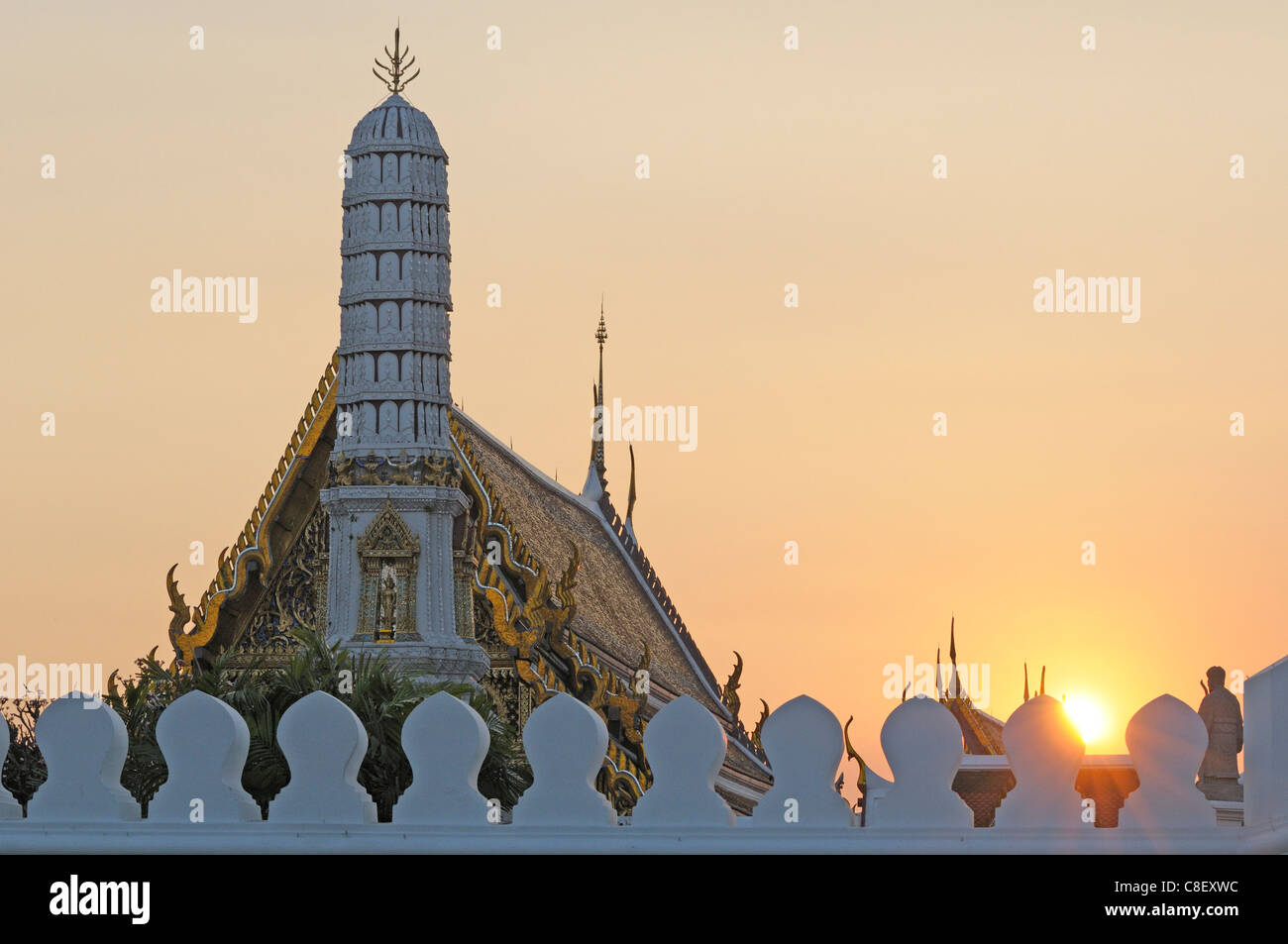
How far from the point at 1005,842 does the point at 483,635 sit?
51.0ft

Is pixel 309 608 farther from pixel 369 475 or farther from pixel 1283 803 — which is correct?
pixel 1283 803

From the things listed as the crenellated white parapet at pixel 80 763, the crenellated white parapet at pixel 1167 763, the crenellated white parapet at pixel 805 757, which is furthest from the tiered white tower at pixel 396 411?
the crenellated white parapet at pixel 1167 763

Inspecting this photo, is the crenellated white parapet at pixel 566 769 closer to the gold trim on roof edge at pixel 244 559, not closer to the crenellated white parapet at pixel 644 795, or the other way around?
the crenellated white parapet at pixel 644 795

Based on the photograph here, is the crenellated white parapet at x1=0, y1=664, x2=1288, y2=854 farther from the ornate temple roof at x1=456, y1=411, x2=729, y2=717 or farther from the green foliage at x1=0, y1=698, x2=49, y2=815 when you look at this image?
the ornate temple roof at x1=456, y1=411, x2=729, y2=717

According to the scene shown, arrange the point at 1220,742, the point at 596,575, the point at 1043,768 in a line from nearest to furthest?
the point at 1043,768
the point at 1220,742
the point at 596,575

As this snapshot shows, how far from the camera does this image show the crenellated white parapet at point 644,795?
7461 millimetres

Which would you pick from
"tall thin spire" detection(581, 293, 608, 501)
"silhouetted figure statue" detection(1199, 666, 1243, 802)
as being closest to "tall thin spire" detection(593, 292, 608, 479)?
"tall thin spire" detection(581, 293, 608, 501)

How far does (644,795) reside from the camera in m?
7.68

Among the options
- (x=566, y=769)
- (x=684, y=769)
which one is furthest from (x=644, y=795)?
(x=566, y=769)

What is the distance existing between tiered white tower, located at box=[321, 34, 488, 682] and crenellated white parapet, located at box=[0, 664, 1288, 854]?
45.2ft

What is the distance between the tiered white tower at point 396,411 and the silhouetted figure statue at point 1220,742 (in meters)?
8.84

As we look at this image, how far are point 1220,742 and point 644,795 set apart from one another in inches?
284

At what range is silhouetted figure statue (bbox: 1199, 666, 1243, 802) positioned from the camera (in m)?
13.1

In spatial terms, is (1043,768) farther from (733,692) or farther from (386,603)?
(733,692)
